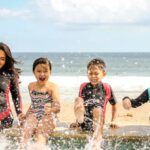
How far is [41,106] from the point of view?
6.26 m

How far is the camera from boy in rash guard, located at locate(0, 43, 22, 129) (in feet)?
20.4

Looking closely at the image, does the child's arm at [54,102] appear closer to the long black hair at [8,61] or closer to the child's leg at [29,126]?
the child's leg at [29,126]

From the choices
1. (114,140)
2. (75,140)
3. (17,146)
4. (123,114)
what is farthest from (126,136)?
(123,114)

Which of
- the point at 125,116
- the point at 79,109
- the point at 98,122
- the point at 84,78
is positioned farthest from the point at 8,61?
the point at 84,78

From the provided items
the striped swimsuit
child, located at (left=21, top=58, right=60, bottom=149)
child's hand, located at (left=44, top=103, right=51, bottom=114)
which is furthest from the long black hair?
child's hand, located at (left=44, top=103, right=51, bottom=114)

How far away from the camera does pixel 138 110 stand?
13938 mm

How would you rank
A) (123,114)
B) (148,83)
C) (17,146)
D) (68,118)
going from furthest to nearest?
(148,83) < (123,114) < (68,118) < (17,146)

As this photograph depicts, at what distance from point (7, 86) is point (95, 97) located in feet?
4.02

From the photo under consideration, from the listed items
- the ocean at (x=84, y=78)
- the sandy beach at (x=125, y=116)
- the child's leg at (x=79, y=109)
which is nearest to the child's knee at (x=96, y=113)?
the child's leg at (x=79, y=109)

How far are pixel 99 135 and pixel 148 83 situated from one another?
19.9 meters

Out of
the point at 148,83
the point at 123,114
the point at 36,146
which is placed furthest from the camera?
the point at 148,83

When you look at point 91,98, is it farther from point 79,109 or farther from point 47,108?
point 47,108

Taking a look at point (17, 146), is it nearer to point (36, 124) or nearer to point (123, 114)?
point (36, 124)

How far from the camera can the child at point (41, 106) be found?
618cm
